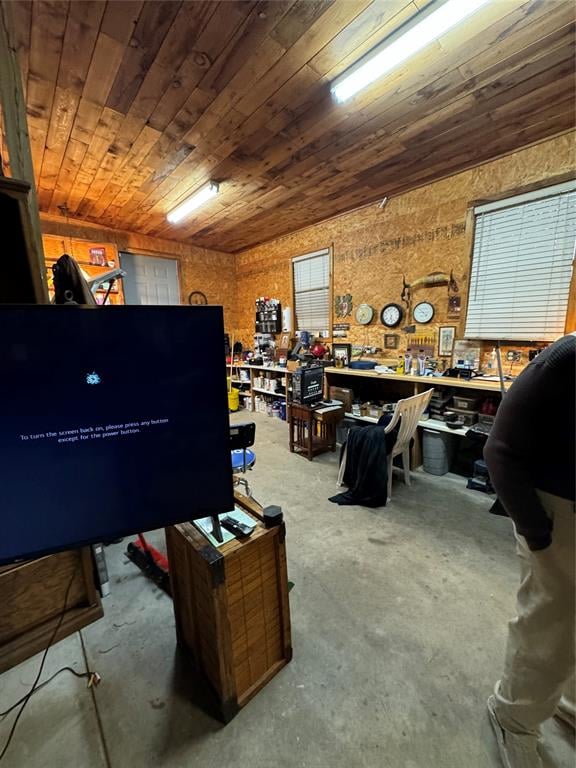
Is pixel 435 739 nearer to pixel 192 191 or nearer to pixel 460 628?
pixel 460 628

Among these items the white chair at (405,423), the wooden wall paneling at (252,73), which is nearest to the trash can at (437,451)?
the white chair at (405,423)

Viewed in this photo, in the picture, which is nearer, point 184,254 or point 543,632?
point 543,632

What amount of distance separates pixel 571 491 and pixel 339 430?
2993 millimetres

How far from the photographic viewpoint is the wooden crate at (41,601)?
144 centimetres

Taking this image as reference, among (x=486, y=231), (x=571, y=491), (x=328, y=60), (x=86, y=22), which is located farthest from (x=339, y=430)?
(x=86, y=22)

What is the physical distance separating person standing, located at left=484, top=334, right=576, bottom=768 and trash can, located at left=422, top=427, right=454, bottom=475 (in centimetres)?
219

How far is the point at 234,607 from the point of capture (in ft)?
3.76

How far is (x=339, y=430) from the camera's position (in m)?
3.87

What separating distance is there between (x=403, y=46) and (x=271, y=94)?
844mm

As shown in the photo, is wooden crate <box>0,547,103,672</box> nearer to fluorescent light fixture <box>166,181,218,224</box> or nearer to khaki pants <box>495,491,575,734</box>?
khaki pants <box>495,491,575,734</box>

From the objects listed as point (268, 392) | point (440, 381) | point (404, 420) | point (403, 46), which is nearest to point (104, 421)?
point (404, 420)

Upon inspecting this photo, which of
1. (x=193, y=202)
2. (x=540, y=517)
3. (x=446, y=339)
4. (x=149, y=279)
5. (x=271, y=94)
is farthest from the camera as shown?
(x=149, y=279)

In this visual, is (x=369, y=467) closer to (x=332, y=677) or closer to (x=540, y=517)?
(x=332, y=677)

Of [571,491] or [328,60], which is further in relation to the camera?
[328,60]
